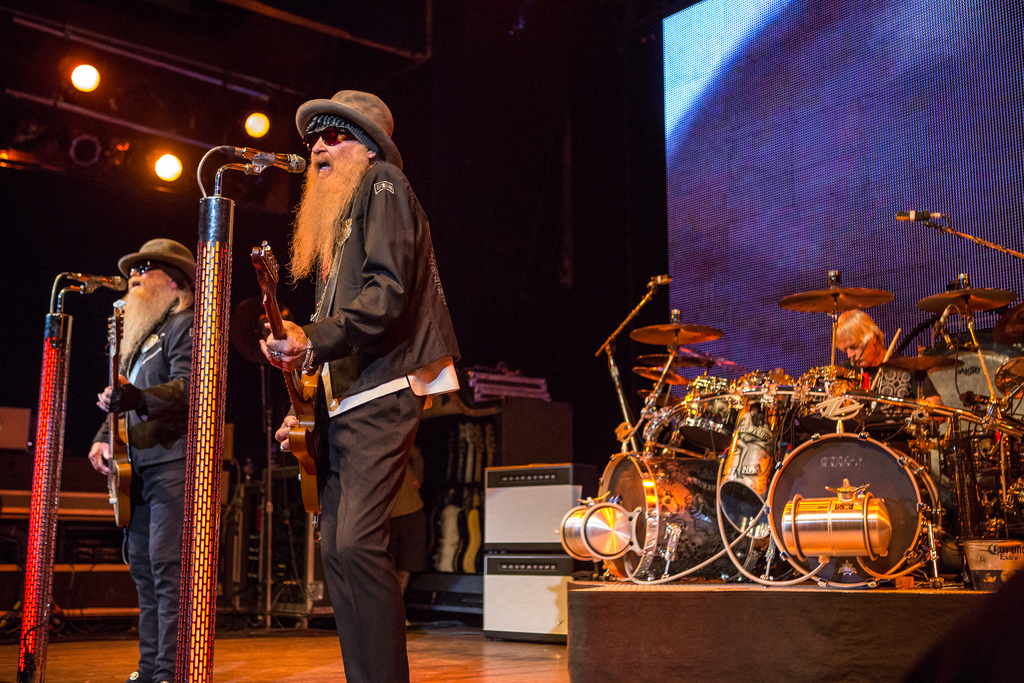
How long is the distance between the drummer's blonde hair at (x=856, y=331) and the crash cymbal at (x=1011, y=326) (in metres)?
1.02

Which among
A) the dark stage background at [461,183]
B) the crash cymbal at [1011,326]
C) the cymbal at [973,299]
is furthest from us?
the dark stage background at [461,183]

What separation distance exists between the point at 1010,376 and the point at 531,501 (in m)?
2.74

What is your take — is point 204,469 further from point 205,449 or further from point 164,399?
point 164,399

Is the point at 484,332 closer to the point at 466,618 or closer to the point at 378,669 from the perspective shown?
the point at 466,618

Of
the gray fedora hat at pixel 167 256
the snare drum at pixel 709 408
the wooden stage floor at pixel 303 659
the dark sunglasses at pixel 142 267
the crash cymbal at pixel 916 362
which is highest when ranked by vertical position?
the gray fedora hat at pixel 167 256

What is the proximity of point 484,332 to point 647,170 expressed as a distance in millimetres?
2385

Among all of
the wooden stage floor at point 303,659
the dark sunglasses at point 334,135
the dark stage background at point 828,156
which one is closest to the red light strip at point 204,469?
the dark sunglasses at point 334,135

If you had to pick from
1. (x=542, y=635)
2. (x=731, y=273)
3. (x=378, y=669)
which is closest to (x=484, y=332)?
(x=731, y=273)

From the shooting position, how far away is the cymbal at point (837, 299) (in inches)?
185

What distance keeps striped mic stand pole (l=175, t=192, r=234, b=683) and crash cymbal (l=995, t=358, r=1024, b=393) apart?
12.6ft

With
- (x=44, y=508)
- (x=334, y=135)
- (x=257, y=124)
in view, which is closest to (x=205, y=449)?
(x=334, y=135)

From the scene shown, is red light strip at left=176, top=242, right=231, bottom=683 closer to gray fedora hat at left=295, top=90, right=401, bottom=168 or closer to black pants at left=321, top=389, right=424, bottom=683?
black pants at left=321, top=389, right=424, bottom=683

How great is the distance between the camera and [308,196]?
2.60m

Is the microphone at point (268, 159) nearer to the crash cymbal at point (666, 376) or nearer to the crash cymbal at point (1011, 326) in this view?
the crash cymbal at point (1011, 326)
